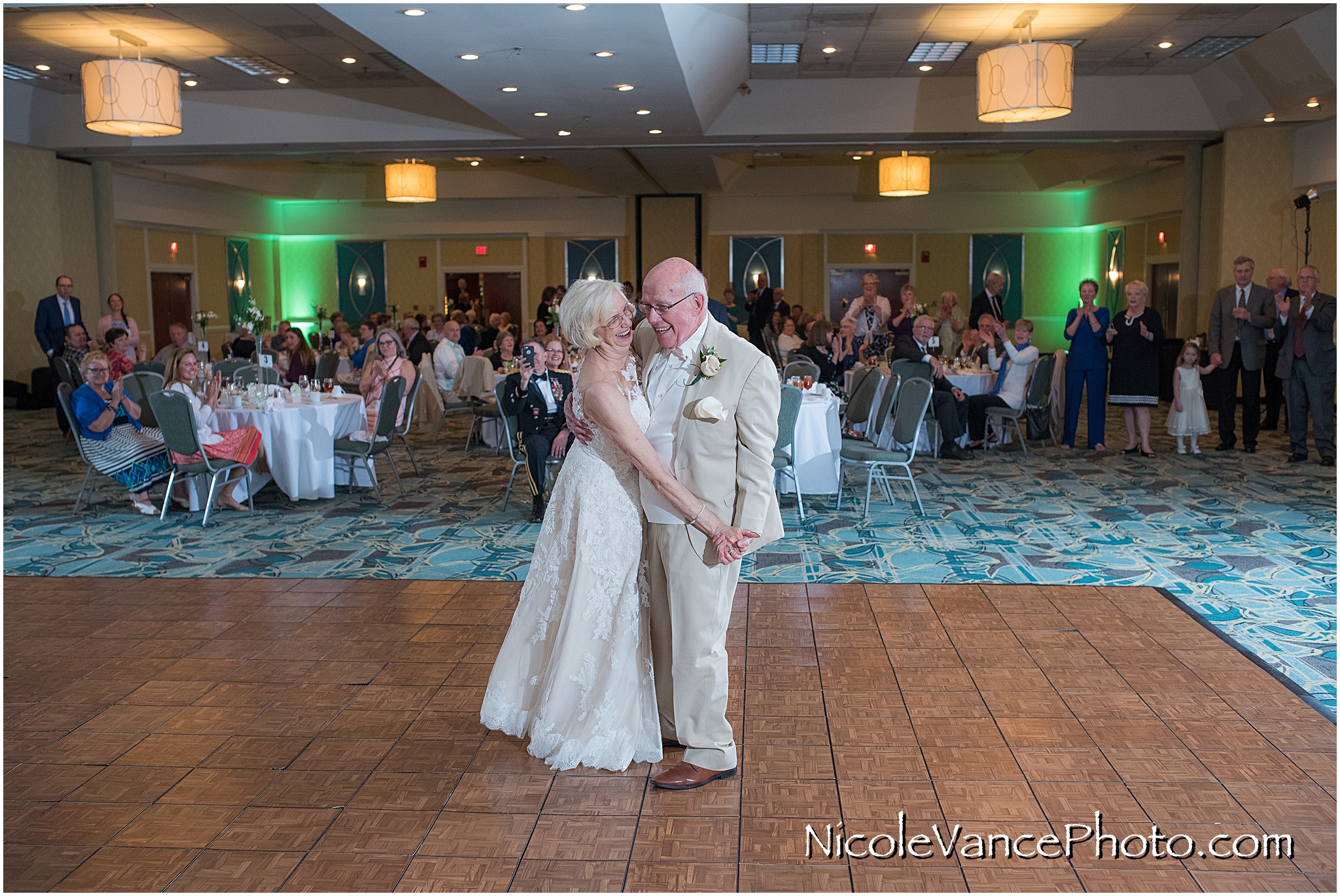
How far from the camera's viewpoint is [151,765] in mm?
3449

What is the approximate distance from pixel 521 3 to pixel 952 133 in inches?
269

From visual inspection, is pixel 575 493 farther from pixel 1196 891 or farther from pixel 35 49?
pixel 35 49

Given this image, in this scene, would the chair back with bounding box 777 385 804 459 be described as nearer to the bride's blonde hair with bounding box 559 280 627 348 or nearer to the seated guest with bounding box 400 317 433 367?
the bride's blonde hair with bounding box 559 280 627 348

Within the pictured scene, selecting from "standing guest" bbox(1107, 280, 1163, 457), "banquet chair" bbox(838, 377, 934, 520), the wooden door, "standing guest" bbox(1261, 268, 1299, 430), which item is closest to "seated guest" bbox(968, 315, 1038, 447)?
"standing guest" bbox(1107, 280, 1163, 457)

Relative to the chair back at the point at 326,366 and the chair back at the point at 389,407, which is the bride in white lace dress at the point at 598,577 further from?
the chair back at the point at 326,366

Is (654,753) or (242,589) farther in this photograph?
(242,589)

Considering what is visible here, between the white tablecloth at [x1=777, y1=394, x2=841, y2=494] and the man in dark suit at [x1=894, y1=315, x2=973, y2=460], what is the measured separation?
2047 millimetres

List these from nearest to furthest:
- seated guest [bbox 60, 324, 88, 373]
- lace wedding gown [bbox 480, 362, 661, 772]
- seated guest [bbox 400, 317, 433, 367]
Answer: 1. lace wedding gown [bbox 480, 362, 661, 772]
2. seated guest [bbox 400, 317, 433, 367]
3. seated guest [bbox 60, 324, 88, 373]

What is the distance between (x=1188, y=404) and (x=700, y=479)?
8405 mm

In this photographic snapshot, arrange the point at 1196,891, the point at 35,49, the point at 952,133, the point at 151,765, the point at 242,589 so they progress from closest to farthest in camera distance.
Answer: the point at 1196,891 < the point at 151,765 < the point at 242,589 < the point at 35,49 < the point at 952,133

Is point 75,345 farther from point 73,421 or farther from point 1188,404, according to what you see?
point 1188,404

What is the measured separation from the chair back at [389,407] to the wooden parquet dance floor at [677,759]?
2.73 metres

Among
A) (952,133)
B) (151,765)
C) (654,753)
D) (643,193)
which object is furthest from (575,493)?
(643,193)

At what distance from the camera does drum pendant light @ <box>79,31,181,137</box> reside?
28.6 ft
